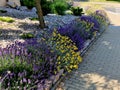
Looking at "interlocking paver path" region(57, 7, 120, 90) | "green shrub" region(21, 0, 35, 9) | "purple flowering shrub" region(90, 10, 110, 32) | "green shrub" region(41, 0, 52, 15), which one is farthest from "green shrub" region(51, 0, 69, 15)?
"interlocking paver path" region(57, 7, 120, 90)

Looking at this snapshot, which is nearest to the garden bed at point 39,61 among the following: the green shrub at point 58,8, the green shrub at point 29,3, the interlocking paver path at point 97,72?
the interlocking paver path at point 97,72

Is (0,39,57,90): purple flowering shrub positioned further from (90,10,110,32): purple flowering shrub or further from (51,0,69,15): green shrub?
(51,0,69,15): green shrub

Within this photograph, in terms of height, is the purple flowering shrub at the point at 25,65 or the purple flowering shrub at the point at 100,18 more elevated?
the purple flowering shrub at the point at 25,65

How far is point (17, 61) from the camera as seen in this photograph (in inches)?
259

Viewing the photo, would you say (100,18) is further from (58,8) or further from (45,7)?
(45,7)

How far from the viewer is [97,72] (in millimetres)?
8727

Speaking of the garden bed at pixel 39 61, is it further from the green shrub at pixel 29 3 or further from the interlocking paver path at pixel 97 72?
the green shrub at pixel 29 3

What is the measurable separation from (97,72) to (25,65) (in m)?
2.99

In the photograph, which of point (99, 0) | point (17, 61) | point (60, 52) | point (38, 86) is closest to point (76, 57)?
point (60, 52)

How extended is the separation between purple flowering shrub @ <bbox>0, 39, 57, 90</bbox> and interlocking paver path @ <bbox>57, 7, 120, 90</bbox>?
798 mm

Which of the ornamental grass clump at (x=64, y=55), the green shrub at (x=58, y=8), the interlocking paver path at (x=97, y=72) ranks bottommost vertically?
the interlocking paver path at (x=97, y=72)

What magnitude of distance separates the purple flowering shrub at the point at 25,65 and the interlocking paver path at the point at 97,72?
798 mm

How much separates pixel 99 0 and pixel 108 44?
37640 mm

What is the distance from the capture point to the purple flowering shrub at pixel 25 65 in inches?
230
